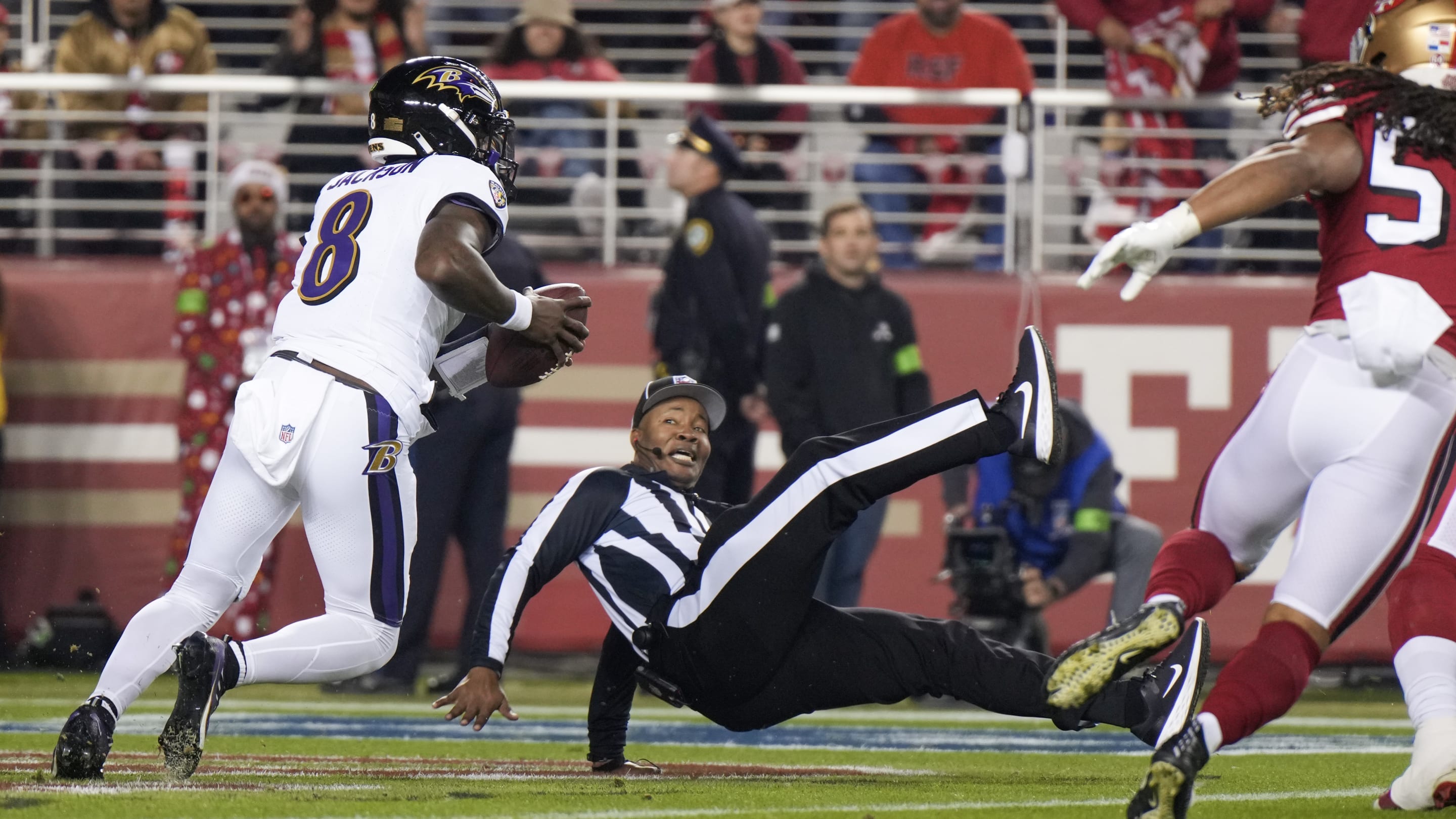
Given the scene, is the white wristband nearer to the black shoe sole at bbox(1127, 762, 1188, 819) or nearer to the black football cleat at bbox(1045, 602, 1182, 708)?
the black football cleat at bbox(1045, 602, 1182, 708)

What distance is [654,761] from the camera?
4820 millimetres

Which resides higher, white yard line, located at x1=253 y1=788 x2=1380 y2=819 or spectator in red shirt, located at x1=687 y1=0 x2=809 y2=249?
spectator in red shirt, located at x1=687 y1=0 x2=809 y2=249

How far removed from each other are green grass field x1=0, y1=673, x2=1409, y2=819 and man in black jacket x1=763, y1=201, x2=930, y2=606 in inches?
27.6

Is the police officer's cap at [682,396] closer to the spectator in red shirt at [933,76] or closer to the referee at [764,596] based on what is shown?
the referee at [764,596]

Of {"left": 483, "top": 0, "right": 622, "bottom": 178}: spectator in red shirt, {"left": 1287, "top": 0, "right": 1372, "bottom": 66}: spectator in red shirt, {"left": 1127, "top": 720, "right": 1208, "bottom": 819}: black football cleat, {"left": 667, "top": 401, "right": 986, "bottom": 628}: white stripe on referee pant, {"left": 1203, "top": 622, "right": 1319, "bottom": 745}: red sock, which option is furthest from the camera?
{"left": 483, "top": 0, "right": 622, "bottom": 178}: spectator in red shirt

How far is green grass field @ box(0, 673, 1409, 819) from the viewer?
342cm

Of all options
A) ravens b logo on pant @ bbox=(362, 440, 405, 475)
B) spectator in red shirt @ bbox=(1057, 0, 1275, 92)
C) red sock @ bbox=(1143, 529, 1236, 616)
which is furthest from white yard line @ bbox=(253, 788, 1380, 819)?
spectator in red shirt @ bbox=(1057, 0, 1275, 92)

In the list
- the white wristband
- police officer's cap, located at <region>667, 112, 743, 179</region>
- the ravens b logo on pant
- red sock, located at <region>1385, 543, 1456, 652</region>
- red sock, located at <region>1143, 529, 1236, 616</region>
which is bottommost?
red sock, located at <region>1385, 543, 1456, 652</region>

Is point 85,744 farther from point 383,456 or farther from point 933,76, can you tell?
point 933,76

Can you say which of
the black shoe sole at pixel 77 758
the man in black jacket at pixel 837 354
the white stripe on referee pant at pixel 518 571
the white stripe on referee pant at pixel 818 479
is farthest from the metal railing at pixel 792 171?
the black shoe sole at pixel 77 758

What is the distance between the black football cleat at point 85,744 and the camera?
371 cm

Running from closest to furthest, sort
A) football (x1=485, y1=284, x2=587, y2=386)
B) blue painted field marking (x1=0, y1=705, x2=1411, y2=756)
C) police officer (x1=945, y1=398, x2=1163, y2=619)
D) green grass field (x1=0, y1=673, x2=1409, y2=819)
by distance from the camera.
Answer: green grass field (x1=0, y1=673, x2=1409, y2=819) < football (x1=485, y1=284, x2=587, y2=386) < blue painted field marking (x1=0, y1=705, x2=1411, y2=756) < police officer (x1=945, y1=398, x2=1163, y2=619)

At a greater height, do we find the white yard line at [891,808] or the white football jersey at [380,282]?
the white football jersey at [380,282]

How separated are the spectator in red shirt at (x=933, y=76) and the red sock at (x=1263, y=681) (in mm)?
5343
